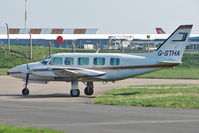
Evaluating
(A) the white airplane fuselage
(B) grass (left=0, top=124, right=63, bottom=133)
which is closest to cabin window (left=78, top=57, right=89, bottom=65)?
(A) the white airplane fuselage

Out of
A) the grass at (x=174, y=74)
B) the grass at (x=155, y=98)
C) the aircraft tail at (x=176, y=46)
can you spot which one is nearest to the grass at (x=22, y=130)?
the grass at (x=155, y=98)

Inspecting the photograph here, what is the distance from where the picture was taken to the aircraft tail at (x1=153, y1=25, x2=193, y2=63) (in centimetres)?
2845

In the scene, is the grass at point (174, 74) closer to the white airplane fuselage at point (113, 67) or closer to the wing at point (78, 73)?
the white airplane fuselage at point (113, 67)

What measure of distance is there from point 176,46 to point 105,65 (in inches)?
158

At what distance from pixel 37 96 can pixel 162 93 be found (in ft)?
22.8

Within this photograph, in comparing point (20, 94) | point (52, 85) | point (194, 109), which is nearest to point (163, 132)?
point (194, 109)

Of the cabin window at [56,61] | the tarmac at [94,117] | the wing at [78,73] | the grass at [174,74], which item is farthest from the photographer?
the grass at [174,74]

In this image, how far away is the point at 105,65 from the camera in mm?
28922

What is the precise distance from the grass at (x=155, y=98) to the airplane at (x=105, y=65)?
1345 mm

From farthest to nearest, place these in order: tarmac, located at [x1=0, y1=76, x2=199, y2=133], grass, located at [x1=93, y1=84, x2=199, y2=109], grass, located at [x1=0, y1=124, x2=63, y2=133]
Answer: grass, located at [x1=93, y1=84, x2=199, y2=109], tarmac, located at [x1=0, y1=76, x2=199, y2=133], grass, located at [x1=0, y1=124, x2=63, y2=133]

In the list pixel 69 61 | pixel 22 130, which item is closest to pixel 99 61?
pixel 69 61

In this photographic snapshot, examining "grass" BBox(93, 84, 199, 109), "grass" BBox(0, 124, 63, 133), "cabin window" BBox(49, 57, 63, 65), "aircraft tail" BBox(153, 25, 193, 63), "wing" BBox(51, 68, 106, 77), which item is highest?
"aircraft tail" BBox(153, 25, 193, 63)

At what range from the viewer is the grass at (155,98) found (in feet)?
76.7

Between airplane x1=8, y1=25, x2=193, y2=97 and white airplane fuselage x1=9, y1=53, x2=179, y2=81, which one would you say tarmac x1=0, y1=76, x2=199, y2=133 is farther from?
white airplane fuselage x1=9, y1=53, x2=179, y2=81
